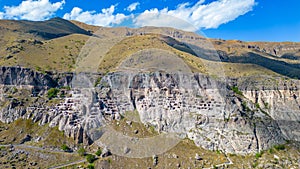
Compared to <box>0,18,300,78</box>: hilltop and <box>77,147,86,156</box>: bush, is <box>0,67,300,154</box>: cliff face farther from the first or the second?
<box>0,18,300,78</box>: hilltop

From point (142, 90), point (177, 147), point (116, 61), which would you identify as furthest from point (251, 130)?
point (116, 61)

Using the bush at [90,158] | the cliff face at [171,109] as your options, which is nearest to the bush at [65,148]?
the cliff face at [171,109]

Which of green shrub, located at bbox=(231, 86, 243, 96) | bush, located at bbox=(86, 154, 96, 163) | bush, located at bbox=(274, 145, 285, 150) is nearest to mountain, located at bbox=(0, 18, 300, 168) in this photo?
bush, located at bbox=(274, 145, 285, 150)

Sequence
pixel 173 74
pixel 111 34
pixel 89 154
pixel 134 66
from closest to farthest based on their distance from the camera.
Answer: pixel 89 154, pixel 173 74, pixel 134 66, pixel 111 34

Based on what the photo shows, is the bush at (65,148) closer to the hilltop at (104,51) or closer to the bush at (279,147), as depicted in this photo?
the hilltop at (104,51)

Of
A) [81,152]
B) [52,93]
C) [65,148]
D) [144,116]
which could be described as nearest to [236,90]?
[144,116]

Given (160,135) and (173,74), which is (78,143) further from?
(173,74)

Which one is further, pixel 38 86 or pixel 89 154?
pixel 38 86
